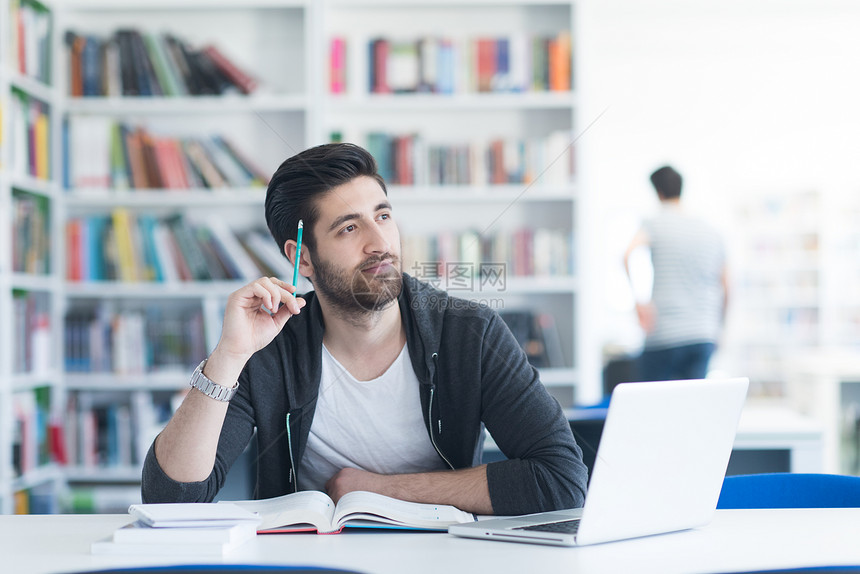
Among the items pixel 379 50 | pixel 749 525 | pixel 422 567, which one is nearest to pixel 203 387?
pixel 422 567

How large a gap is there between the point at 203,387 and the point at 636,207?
6536mm

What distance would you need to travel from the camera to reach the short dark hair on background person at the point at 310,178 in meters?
1.51

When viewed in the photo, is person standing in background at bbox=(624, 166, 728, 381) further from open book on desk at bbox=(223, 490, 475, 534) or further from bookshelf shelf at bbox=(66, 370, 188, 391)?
open book on desk at bbox=(223, 490, 475, 534)

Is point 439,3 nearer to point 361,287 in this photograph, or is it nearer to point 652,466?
point 361,287

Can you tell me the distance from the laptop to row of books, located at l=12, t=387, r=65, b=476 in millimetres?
2449

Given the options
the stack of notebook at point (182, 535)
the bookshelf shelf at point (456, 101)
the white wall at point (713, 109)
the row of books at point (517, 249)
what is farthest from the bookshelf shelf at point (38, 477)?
the white wall at point (713, 109)

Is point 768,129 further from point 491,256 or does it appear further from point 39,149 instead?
point 39,149

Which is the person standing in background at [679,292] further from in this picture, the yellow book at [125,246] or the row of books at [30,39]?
the row of books at [30,39]

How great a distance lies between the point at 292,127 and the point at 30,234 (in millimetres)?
1097

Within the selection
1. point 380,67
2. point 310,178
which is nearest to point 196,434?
point 310,178

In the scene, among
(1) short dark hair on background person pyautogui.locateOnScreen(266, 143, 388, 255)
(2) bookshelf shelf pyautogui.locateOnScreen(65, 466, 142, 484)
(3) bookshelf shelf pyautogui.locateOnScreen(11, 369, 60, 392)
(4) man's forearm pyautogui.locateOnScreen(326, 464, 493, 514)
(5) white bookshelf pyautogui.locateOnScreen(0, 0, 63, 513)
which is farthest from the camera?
(2) bookshelf shelf pyautogui.locateOnScreen(65, 466, 142, 484)

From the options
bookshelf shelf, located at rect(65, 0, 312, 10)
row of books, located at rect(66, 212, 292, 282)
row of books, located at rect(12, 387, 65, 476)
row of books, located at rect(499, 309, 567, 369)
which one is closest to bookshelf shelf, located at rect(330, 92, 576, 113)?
bookshelf shelf, located at rect(65, 0, 312, 10)

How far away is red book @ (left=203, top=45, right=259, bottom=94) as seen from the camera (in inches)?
131

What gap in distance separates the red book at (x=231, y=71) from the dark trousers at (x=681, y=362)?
6.36 ft
